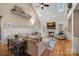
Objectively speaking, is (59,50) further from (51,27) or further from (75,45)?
(51,27)

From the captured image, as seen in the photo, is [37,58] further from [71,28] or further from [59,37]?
[71,28]

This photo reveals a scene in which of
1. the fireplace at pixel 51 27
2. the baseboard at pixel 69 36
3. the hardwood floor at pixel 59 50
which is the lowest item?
the hardwood floor at pixel 59 50

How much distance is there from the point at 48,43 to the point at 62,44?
11.6 inches

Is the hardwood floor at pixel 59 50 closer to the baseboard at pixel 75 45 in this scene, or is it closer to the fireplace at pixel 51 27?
the baseboard at pixel 75 45

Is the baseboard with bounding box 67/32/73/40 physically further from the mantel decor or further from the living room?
the mantel decor

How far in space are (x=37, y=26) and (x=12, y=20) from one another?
0.51 meters

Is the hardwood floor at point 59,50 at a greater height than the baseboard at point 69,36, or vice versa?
the baseboard at point 69,36

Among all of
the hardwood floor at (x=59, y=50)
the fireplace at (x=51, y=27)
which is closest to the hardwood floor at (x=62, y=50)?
the hardwood floor at (x=59, y=50)

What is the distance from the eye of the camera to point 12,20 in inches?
84.6

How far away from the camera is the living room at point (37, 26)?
213 centimetres

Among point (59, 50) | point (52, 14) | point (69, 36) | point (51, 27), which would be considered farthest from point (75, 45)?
point (52, 14)

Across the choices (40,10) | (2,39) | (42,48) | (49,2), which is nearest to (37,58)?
(42,48)

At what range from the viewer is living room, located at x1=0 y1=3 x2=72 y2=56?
213cm

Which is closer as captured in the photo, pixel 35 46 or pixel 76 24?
pixel 76 24
